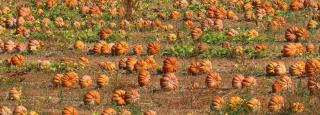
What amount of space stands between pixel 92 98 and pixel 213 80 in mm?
2525

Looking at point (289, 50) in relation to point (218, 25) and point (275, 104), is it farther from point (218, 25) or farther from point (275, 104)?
point (275, 104)

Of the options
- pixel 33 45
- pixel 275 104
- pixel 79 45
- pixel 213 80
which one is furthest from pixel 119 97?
pixel 33 45

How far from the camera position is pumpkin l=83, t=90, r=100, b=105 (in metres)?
14.0

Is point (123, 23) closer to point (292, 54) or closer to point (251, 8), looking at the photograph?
point (251, 8)

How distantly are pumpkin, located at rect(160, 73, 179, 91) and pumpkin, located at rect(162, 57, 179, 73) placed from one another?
3.76ft

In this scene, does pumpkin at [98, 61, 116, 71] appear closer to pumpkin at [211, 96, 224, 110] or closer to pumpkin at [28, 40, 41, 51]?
pumpkin at [28, 40, 41, 51]

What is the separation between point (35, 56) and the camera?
18.5m

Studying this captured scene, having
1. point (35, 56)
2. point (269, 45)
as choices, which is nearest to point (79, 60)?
point (35, 56)

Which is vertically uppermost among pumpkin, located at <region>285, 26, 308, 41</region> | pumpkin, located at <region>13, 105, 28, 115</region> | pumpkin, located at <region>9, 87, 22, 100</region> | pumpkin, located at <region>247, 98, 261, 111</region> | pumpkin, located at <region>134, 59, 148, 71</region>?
pumpkin, located at <region>285, 26, 308, 41</region>

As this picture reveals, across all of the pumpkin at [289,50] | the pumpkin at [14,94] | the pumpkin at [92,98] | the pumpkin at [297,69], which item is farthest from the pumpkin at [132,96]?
A: the pumpkin at [289,50]

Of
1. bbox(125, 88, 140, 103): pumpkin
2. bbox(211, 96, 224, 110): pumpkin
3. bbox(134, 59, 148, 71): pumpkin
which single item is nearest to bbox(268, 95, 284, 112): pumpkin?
bbox(211, 96, 224, 110): pumpkin

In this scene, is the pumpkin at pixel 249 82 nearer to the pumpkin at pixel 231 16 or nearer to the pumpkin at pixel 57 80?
the pumpkin at pixel 57 80

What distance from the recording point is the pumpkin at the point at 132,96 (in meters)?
13.9

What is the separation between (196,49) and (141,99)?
144 inches
